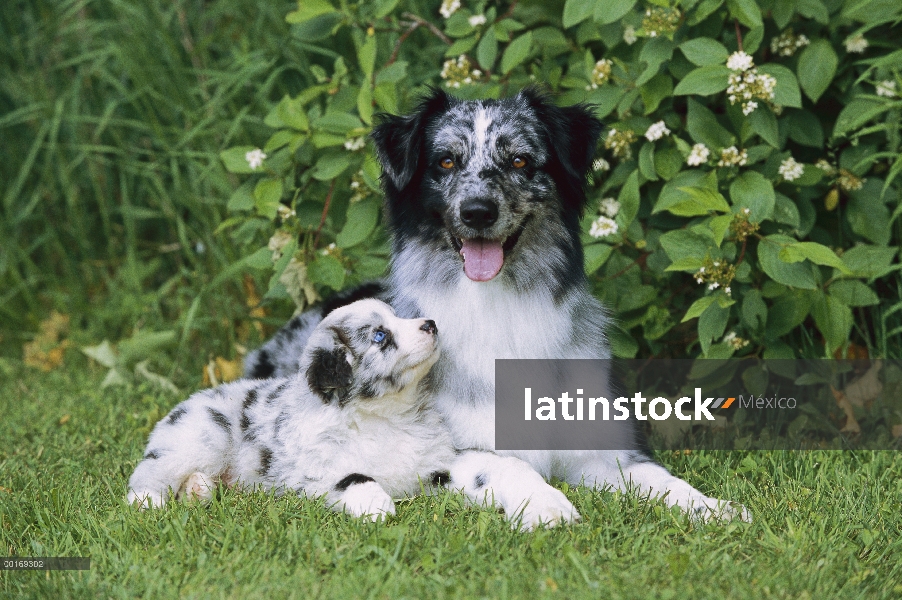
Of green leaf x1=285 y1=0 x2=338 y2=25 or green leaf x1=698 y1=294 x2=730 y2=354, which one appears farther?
green leaf x1=285 y1=0 x2=338 y2=25

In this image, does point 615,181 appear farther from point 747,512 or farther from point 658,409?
point 747,512

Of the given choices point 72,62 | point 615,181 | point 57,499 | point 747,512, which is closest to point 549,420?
point 747,512

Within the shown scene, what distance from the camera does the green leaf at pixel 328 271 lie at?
455 centimetres

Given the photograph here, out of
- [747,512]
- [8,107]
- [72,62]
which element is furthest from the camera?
[8,107]

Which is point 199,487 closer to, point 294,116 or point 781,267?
point 294,116

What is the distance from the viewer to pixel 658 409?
15.6 ft

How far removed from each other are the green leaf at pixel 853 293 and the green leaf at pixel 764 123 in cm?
77

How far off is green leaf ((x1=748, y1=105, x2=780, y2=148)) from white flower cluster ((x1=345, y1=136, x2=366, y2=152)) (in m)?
1.88

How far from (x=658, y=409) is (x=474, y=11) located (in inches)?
93.6

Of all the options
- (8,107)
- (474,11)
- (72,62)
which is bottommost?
(8,107)

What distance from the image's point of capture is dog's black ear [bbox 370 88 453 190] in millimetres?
3826

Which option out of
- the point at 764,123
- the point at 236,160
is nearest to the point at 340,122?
the point at 236,160

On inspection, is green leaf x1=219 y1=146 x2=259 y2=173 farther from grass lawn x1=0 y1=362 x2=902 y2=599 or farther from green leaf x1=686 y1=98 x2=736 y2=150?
green leaf x1=686 y1=98 x2=736 y2=150

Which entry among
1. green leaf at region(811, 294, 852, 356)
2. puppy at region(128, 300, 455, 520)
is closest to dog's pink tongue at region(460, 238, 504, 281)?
puppy at region(128, 300, 455, 520)
